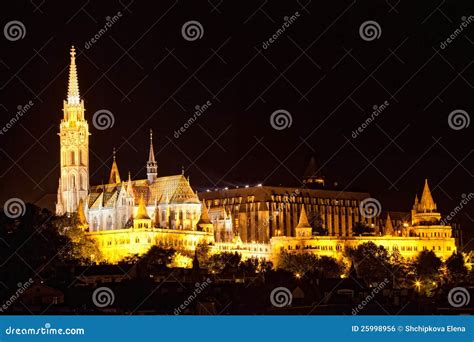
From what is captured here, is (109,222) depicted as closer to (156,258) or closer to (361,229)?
(156,258)

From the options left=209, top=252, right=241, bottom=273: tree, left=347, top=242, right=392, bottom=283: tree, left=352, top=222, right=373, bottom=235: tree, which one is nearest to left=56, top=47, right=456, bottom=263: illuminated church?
left=352, top=222, right=373, bottom=235: tree

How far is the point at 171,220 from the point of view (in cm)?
14362

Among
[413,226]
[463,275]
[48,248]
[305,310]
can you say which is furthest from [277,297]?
[413,226]

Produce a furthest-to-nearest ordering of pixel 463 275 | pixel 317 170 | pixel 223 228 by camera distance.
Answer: pixel 317 170
pixel 223 228
pixel 463 275

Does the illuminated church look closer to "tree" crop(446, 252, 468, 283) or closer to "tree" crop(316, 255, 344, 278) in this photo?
"tree" crop(316, 255, 344, 278)

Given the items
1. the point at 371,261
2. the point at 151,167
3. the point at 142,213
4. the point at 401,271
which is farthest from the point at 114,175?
the point at 401,271

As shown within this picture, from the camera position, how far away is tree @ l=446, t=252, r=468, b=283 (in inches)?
5399

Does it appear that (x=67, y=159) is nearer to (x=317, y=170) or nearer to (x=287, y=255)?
(x=287, y=255)

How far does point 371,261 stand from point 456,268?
7.40m

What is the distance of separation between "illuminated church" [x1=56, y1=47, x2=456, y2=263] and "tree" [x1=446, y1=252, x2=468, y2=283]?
9313 millimetres

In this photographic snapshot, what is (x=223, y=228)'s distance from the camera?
154 metres

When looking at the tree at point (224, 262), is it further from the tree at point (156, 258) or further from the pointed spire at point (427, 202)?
the pointed spire at point (427, 202)
